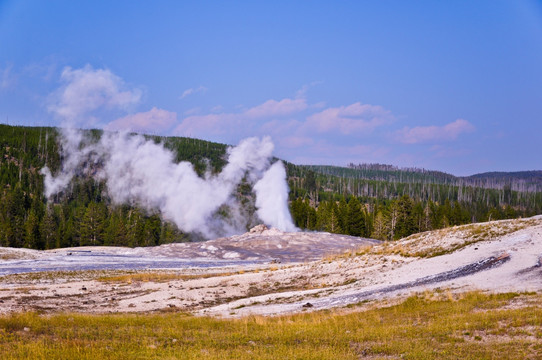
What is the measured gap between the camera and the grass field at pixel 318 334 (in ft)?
45.9

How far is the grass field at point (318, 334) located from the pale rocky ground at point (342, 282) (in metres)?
3.17

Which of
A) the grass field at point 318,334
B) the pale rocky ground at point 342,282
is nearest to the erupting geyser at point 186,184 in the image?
the pale rocky ground at point 342,282

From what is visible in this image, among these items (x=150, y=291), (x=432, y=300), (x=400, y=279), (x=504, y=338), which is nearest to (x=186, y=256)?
(x=150, y=291)

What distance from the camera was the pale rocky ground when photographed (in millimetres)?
25734

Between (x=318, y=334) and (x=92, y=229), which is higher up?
(x=318, y=334)

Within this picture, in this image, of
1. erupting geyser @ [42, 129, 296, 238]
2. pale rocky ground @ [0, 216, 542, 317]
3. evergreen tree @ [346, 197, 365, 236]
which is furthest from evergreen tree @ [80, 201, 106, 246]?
evergreen tree @ [346, 197, 365, 236]

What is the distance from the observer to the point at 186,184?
143 m

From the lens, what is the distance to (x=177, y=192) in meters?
142

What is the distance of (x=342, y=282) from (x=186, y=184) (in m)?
112

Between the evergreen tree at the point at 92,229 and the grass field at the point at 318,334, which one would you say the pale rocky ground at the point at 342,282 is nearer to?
the grass field at the point at 318,334

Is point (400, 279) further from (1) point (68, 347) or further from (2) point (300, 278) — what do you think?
(1) point (68, 347)

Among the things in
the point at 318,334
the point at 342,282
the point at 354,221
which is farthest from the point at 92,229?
the point at 318,334

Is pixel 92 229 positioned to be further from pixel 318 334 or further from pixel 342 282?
pixel 318 334

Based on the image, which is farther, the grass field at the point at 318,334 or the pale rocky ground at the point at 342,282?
the pale rocky ground at the point at 342,282
